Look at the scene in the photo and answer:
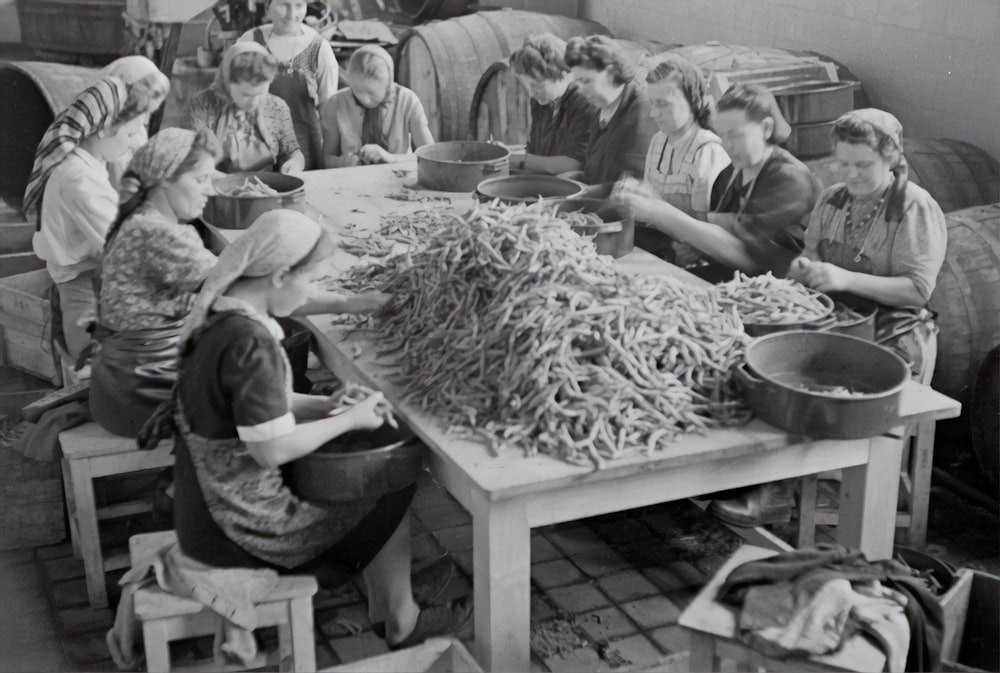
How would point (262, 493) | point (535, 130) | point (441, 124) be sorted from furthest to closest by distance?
point (441, 124), point (535, 130), point (262, 493)

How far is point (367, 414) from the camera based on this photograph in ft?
9.73

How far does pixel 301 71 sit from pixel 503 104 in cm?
133

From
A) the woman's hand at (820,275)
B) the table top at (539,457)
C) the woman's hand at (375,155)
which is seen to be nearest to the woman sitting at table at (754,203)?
the table top at (539,457)

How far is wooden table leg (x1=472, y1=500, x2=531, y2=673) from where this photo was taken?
276cm

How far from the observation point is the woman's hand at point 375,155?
235 inches

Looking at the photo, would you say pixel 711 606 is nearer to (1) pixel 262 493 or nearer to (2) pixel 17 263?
(1) pixel 262 493

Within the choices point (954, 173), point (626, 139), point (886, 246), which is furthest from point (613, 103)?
point (886, 246)

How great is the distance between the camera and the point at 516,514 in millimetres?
2768

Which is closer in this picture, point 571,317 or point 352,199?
point 571,317

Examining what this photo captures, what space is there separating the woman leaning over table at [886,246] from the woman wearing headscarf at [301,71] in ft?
11.7

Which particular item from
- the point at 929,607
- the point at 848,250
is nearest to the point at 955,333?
the point at 848,250

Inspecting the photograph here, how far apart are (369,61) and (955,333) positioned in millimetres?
3253

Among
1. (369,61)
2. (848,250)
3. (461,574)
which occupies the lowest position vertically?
(461,574)

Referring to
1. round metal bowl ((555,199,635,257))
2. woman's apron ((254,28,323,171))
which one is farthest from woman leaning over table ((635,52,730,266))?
woman's apron ((254,28,323,171))
